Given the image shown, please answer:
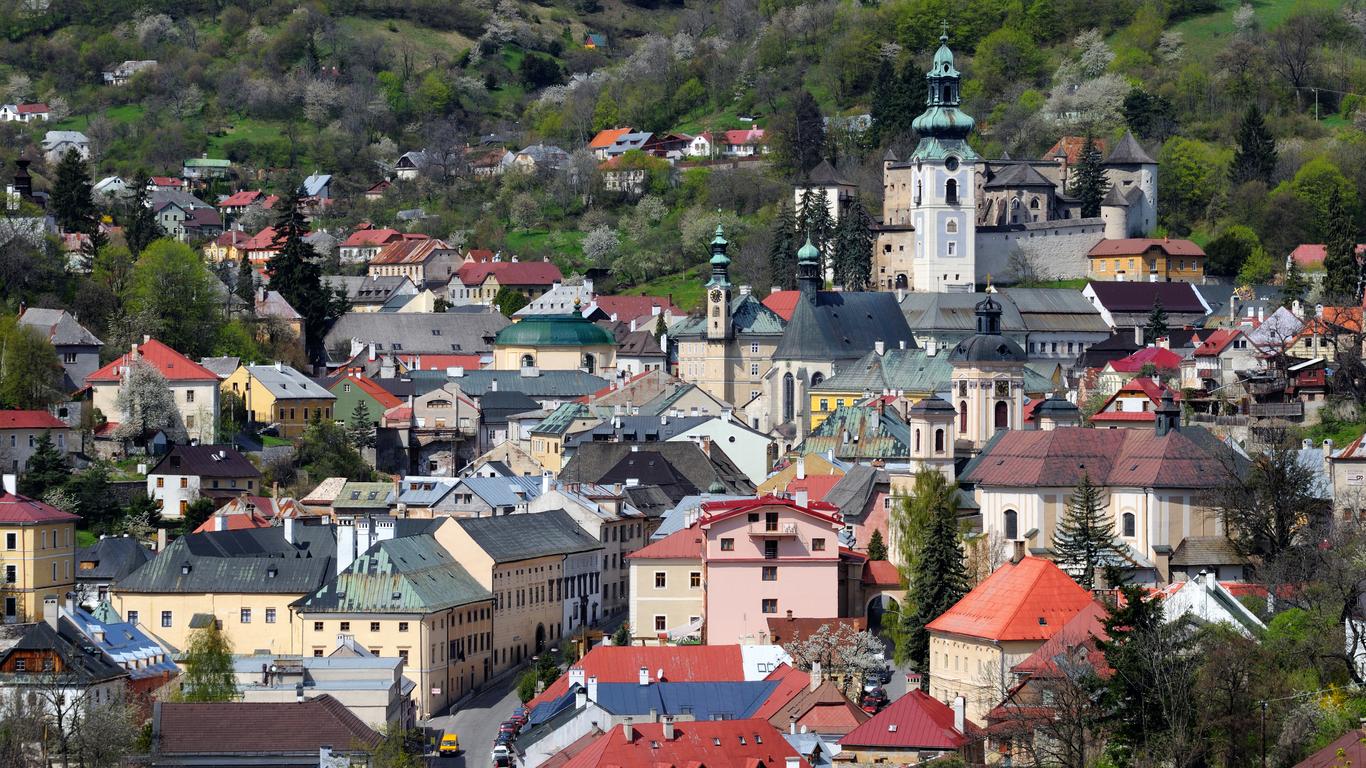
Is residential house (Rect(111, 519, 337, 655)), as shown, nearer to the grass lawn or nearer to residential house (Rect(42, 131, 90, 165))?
the grass lawn

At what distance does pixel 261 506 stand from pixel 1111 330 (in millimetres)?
40670

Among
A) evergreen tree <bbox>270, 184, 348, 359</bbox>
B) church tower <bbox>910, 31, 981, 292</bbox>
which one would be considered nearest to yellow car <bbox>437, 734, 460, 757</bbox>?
evergreen tree <bbox>270, 184, 348, 359</bbox>

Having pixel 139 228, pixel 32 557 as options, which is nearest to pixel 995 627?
pixel 32 557

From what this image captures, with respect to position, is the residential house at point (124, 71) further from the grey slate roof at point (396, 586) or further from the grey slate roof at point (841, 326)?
the grey slate roof at point (396, 586)

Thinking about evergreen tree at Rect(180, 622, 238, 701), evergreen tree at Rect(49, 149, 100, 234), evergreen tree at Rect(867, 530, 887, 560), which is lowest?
evergreen tree at Rect(180, 622, 238, 701)

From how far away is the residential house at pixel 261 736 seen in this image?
182ft

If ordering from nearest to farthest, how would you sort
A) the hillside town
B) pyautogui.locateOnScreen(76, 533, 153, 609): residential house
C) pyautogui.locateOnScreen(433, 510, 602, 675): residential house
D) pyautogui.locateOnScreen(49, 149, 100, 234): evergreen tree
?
the hillside town < pyautogui.locateOnScreen(433, 510, 602, 675): residential house < pyautogui.locateOnScreen(76, 533, 153, 609): residential house < pyautogui.locateOnScreen(49, 149, 100, 234): evergreen tree

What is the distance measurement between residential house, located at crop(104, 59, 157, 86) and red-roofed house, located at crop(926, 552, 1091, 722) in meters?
126

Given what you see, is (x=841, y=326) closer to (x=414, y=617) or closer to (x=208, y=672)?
(x=414, y=617)

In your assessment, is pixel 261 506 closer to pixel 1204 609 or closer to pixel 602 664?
pixel 602 664

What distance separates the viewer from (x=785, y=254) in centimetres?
12544

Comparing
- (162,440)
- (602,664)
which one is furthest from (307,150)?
(602,664)

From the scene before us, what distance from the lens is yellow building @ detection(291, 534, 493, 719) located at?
66.5 m

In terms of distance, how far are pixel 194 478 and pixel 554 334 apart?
113ft
